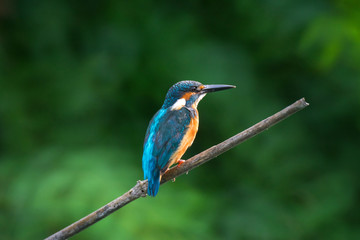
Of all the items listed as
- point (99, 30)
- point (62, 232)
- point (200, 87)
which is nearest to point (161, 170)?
point (62, 232)

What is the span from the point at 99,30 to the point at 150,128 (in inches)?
98.3

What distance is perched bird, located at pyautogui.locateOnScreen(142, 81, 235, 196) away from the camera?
1.76 meters

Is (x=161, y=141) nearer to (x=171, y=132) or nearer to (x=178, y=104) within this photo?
(x=171, y=132)

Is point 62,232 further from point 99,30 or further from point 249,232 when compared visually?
point 99,30

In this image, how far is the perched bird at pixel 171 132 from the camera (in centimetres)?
176

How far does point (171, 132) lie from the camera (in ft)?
6.31

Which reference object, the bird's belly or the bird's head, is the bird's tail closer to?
the bird's belly

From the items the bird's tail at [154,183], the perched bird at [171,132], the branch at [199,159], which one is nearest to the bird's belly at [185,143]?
the perched bird at [171,132]

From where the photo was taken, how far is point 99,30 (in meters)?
4.29

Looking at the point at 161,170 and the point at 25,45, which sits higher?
the point at 25,45

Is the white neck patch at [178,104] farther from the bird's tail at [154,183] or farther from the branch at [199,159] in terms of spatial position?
the branch at [199,159]

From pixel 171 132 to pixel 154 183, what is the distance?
327 millimetres

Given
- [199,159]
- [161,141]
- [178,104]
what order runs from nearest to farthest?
[199,159] → [161,141] → [178,104]

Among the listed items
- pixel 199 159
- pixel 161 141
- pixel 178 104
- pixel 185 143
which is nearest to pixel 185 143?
pixel 185 143
